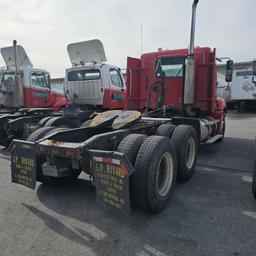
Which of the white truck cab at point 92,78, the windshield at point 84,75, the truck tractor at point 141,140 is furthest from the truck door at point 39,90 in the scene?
the truck tractor at point 141,140

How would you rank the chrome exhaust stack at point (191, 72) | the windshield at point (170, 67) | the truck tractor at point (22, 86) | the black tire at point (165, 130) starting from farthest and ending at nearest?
the truck tractor at point (22, 86) < the windshield at point (170, 67) < the chrome exhaust stack at point (191, 72) < the black tire at point (165, 130)

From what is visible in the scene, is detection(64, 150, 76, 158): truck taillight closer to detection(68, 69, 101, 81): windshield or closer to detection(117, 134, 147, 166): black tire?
detection(117, 134, 147, 166): black tire

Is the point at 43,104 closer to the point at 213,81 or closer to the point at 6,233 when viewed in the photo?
the point at 213,81

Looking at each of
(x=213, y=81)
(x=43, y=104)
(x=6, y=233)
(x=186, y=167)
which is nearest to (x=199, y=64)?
(x=213, y=81)

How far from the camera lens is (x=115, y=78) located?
9.32 m

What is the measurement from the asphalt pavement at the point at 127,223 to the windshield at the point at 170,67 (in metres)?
3.28

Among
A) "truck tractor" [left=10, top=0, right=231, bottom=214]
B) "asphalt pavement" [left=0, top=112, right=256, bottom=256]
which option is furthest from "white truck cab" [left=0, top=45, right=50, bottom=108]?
"asphalt pavement" [left=0, top=112, right=256, bottom=256]

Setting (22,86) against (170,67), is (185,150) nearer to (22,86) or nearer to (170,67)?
(170,67)

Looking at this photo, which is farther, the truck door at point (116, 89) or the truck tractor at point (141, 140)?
the truck door at point (116, 89)

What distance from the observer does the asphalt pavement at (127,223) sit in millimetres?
2617

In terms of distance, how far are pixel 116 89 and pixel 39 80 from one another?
3.18 m

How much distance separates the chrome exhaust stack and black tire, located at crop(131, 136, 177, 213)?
2983 millimetres

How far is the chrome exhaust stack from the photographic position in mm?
6094

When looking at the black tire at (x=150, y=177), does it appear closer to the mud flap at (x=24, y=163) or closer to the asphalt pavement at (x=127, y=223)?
the asphalt pavement at (x=127, y=223)
